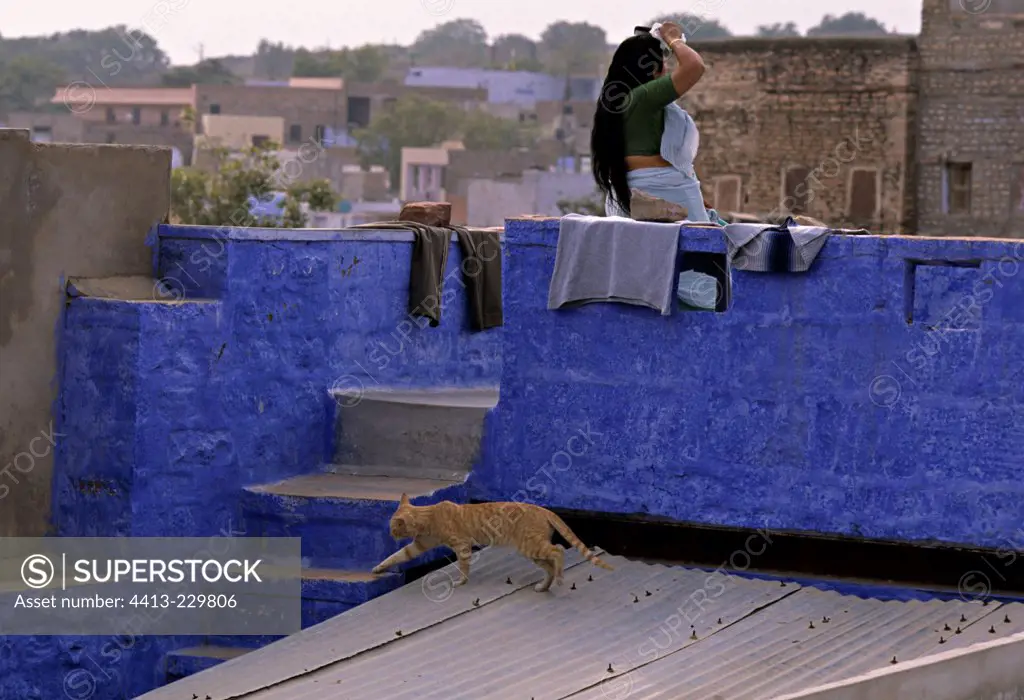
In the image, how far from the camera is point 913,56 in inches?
1243

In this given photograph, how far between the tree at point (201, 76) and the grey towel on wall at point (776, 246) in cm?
8755

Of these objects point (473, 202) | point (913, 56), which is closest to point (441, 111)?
point (473, 202)

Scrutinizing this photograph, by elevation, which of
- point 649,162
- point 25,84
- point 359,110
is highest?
point 25,84

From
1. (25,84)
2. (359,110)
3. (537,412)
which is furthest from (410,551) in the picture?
(25,84)

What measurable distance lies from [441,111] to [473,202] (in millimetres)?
30846

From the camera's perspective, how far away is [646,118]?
36.0 feet

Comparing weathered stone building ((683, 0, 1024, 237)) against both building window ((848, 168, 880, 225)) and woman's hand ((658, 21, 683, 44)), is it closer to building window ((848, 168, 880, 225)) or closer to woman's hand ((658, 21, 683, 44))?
building window ((848, 168, 880, 225))

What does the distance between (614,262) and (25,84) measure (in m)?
82.9

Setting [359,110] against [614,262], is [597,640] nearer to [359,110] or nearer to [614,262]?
[614,262]

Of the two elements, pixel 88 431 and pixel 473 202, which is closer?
pixel 88 431

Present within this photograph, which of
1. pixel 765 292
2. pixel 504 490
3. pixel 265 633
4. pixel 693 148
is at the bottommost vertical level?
pixel 265 633

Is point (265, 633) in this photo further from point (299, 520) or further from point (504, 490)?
point (504, 490)

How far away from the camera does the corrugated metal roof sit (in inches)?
332

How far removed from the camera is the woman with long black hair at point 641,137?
35.9ft
